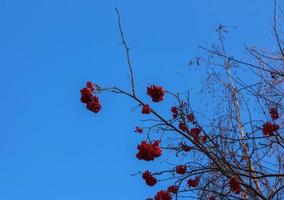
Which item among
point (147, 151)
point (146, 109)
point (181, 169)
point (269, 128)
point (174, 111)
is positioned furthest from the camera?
point (174, 111)

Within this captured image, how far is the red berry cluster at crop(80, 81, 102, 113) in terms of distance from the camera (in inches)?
130

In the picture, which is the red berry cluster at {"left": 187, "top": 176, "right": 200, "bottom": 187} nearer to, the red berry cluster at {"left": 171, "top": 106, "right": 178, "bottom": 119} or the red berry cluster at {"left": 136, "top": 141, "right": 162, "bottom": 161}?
the red berry cluster at {"left": 171, "top": 106, "right": 178, "bottom": 119}

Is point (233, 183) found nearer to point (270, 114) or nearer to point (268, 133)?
point (268, 133)

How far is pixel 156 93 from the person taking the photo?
341cm

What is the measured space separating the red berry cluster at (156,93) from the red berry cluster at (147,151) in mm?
387

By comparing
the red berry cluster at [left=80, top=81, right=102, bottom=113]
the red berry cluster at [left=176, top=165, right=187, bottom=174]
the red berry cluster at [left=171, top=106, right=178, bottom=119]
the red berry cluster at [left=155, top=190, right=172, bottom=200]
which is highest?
the red berry cluster at [left=171, top=106, right=178, bottom=119]

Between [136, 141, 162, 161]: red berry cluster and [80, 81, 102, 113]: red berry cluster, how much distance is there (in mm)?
414

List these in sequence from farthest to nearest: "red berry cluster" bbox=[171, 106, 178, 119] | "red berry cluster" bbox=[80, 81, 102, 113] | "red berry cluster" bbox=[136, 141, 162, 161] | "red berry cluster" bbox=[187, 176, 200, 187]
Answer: "red berry cluster" bbox=[187, 176, 200, 187] < "red berry cluster" bbox=[171, 106, 178, 119] < "red berry cluster" bbox=[80, 81, 102, 113] < "red berry cluster" bbox=[136, 141, 162, 161]

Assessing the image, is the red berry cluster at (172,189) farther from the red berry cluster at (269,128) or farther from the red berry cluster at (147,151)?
the red berry cluster at (269,128)

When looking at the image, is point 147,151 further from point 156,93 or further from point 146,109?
point 156,93

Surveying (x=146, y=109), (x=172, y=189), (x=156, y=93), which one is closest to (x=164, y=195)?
(x=172, y=189)

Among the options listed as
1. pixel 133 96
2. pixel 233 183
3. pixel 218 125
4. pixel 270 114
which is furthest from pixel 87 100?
pixel 218 125

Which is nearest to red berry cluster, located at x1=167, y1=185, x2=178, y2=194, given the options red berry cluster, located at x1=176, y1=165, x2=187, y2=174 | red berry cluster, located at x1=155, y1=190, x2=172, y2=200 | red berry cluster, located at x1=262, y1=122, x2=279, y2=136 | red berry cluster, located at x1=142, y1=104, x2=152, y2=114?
red berry cluster, located at x1=155, y1=190, x2=172, y2=200

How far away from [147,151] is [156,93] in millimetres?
473
